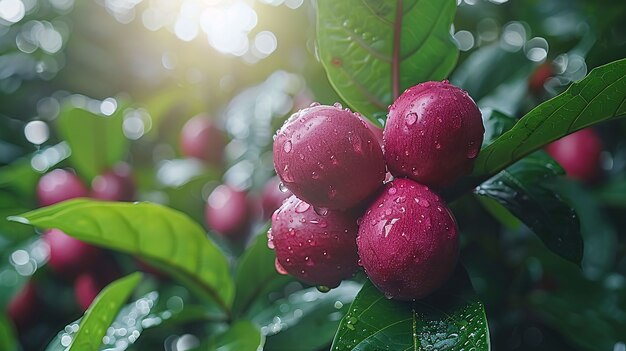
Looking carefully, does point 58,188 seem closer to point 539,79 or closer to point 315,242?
point 315,242

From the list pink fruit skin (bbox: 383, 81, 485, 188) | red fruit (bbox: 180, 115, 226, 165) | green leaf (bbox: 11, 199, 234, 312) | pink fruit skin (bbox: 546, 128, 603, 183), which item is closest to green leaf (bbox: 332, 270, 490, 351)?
pink fruit skin (bbox: 383, 81, 485, 188)

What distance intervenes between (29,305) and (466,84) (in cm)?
111

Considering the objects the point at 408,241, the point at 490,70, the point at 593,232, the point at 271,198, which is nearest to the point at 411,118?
the point at 408,241

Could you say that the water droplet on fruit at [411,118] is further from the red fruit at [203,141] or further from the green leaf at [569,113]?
the red fruit at [203,141]

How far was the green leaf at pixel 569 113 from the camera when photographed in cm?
75

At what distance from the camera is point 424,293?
76cm

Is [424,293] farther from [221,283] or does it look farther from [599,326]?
[599,326]

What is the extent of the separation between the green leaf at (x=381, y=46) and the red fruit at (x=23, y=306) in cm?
100

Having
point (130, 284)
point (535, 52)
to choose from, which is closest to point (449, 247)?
point (130, 284)

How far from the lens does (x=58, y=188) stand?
154cm

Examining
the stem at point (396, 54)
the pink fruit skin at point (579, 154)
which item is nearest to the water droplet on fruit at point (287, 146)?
the stem at point (396, 54)

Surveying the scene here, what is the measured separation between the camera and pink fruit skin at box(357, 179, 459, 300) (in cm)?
72

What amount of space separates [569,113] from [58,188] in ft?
3.86

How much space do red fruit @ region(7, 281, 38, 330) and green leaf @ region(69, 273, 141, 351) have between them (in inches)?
25.6
